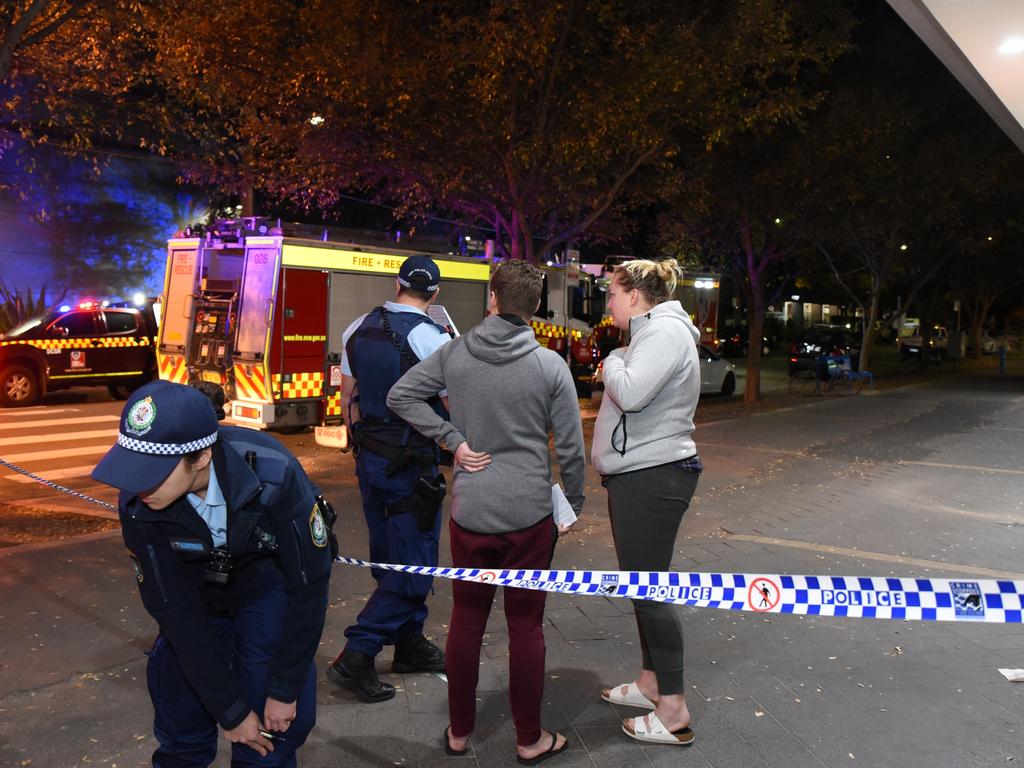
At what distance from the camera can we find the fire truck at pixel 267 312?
36.1 ft

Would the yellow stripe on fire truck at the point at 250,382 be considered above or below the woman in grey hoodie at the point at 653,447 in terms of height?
below

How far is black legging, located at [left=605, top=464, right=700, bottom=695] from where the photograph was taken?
3.42 meters

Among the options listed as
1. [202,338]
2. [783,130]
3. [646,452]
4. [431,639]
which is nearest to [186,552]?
[646,452]

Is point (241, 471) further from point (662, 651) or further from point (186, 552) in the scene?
point (662, 651)

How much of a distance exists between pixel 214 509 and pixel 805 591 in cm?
219

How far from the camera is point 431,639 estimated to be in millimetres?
4672

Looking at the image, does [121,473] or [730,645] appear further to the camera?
[730,645]

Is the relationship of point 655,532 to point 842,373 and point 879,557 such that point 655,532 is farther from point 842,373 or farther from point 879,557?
point 842,373

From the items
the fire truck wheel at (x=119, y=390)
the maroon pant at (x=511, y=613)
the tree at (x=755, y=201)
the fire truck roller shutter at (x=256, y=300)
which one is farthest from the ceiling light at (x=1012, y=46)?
the fire truck wheel at (x=119, y=390)

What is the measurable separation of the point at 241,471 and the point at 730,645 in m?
3.28

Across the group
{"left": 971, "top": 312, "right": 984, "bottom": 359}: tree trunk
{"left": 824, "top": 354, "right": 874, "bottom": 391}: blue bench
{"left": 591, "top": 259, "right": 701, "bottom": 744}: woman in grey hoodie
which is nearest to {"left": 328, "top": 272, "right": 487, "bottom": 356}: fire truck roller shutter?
{"left": 591, "top": 259, "right": 701, "bottom": 744}: woman in grey hoodie

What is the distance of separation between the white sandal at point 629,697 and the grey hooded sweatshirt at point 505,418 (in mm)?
1137

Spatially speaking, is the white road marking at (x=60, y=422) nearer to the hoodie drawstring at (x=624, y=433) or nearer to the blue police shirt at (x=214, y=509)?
the hoodie drawstring at (x=624, y=433)

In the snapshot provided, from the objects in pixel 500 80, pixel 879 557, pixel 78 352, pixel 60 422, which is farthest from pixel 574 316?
pixel 879 557
